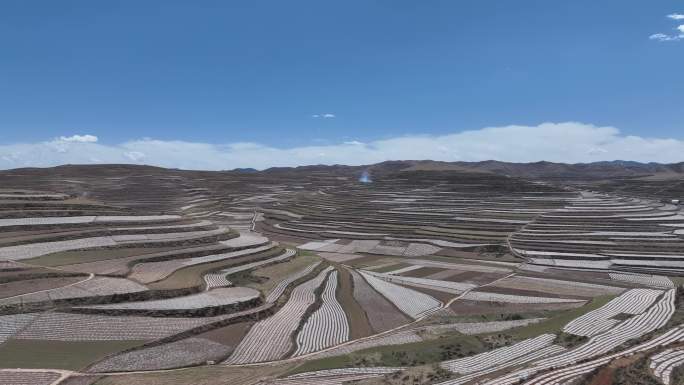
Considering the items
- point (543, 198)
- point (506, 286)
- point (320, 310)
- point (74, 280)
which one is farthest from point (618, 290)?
point (543, 198)

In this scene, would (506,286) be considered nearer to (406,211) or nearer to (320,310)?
(320,310)

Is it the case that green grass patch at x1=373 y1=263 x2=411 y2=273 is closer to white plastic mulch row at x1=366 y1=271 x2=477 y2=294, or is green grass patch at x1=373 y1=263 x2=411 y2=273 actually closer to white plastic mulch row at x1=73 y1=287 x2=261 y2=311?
white plastic mulch row at x1=366 y1=271 x2=477 y2=294

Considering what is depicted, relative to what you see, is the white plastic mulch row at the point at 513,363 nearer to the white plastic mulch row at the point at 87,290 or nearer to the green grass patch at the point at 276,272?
the green grass patch at the point at 276,272

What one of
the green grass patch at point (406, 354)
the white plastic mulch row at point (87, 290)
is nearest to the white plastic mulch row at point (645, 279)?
the green grass patch at point (406, 354)

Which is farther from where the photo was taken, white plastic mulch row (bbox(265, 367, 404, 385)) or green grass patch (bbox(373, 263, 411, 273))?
green grass patch (bbox(373, 263, 411, 273))

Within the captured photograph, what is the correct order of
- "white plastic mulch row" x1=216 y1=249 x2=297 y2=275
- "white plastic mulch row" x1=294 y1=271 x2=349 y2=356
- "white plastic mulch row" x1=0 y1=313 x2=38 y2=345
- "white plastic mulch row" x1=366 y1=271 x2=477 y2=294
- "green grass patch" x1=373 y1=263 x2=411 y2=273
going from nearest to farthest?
1. "white plastic mulch row" x1=0 y1=313 x2=38 y2=345
2. "white plastic mulch row" x1=294 y1=271 x2=349 y2=356
3. "white plastic mulch row" x1=216 y1=249 x2=297 y2=275
4. "white plastic mulch row" x1=366 y1=271 x2=477 y2=294
5. "green grass patch" x1=373 y1=263 x2=411 y2=273

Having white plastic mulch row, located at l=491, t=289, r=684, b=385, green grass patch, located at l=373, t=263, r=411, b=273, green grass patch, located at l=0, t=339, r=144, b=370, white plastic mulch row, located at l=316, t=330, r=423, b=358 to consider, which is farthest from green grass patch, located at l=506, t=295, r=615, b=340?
green grass patch, located at l=373, t=263, r=411, b=273

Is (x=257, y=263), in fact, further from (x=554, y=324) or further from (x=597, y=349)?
(x=597, y=349)

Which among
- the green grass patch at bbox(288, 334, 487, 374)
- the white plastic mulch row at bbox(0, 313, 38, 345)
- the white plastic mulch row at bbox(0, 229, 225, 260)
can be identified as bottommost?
the green grass patch at bbox(288, 334, 487, 374)
